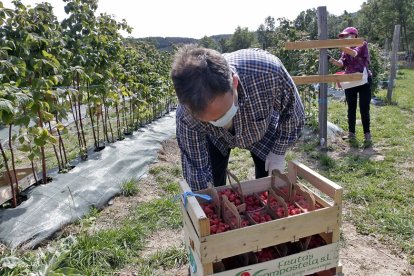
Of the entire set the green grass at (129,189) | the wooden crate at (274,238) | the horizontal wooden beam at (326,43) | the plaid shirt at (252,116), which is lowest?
the green grass at (129,189)

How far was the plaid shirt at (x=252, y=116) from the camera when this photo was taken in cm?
205

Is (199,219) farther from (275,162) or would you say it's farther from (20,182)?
(20,182)

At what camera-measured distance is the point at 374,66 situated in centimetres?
1054

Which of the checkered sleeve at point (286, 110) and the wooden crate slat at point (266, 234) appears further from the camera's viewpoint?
the checkered sleeve at point (286, 110)

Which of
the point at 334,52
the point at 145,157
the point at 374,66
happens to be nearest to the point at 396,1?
the point at 374,66

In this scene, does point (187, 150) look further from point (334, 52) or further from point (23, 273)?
point (334, 52)

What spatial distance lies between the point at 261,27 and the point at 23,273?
52912 millimetres

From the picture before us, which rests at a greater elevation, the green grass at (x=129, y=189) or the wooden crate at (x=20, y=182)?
the wooden crate at (x=20, y=182)

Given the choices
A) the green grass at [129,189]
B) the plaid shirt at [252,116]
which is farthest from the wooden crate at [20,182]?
the plaid shirt at [252,116]

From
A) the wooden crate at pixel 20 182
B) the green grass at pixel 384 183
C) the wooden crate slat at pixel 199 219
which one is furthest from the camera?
the wooden crate at pixel 20 182

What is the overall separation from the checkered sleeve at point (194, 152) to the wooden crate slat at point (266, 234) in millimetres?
615

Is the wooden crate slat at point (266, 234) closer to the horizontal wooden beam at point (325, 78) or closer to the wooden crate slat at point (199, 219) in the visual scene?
the wooden crate slat at point (199, 219)

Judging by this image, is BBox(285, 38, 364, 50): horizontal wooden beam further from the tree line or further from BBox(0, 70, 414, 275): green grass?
the tree line

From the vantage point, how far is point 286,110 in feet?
7.56
